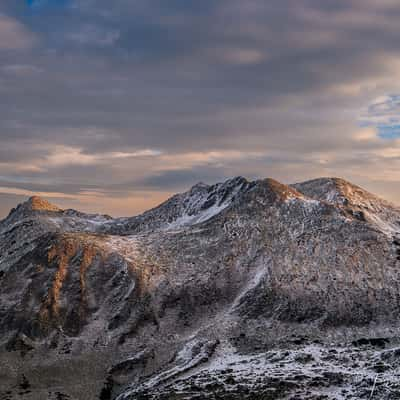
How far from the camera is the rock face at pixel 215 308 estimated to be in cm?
6350

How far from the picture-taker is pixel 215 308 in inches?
3553

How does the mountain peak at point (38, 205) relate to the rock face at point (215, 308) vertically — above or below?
above

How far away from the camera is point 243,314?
8688 cm

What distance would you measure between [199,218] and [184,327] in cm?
5274

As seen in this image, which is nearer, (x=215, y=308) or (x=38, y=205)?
(x=215, y=308)

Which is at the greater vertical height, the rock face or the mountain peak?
the mountain peak

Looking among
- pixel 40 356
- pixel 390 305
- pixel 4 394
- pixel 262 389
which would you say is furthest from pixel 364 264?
pixel 4 394

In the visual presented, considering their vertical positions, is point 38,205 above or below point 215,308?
above

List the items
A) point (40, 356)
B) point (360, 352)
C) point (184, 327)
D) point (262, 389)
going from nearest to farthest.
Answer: point (262, 389)
point (360, 352)
point (40, 356)
point (184, 327)

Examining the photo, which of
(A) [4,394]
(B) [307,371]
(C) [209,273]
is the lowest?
(A) [4,394]

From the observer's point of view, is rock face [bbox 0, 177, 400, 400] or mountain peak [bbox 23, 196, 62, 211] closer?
rock face [bbox 0, 177, 400, 400]

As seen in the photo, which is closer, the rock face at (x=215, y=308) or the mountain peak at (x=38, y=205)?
the rock face at (x=215, y=308)

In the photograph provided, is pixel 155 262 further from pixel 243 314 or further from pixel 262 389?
pixel 262 389

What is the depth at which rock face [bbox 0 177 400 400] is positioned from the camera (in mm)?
63500
